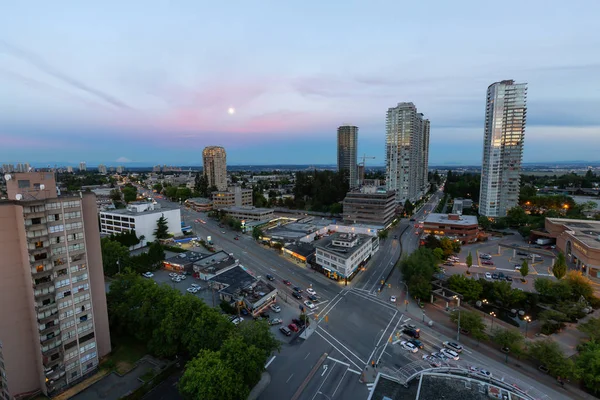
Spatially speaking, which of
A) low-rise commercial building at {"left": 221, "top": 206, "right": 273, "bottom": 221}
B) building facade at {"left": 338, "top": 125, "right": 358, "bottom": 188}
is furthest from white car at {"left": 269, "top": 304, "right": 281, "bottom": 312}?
building facade at {"left": 338, "top": 125, "right": 358, "bottom": 188}

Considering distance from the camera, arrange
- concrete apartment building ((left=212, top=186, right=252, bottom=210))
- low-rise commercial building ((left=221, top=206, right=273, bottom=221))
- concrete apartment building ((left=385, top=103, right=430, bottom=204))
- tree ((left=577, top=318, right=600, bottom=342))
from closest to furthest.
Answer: tree ((left=577, top=318, right=600, bottom=342)) < low-rise commercial building ((left=221, top=206, right=273, bottom=221)) < concrete apartment building ((left=212, top=186, right=252, bottom=210)) < concrete apartment building ((left=385, top=103, right=430, bottom=204))

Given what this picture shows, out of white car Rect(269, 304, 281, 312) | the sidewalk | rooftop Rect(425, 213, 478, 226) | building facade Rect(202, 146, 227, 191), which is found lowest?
the sidewalk

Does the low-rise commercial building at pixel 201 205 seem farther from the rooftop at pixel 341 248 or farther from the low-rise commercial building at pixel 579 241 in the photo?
the low-rise commercial building at pixel 579 241

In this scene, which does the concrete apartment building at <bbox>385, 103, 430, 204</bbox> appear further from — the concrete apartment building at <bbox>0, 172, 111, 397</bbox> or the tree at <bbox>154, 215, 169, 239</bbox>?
the concrete apartment building at <bbox>0, 172, 111, 397</bbox>

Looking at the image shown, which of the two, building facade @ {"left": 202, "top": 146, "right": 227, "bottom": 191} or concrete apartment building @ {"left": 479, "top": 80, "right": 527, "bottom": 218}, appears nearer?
concrete apartment building @ {"left": 479, "top": 80, "right": 527, "bottom": 218}

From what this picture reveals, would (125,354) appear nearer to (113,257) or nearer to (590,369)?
(113,257)
